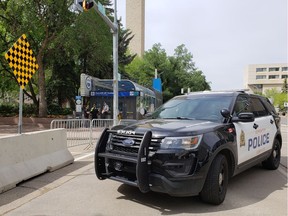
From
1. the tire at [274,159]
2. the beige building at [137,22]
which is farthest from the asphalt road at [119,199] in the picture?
the beige building at [137,22]

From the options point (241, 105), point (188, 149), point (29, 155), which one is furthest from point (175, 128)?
point (29, 155)

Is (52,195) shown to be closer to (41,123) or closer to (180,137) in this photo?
(180,137)

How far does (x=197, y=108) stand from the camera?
5.73 meters

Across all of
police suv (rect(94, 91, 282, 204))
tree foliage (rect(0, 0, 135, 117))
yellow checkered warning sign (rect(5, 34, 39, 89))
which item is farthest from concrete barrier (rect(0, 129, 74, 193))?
tree foliage (rect(0, 0, 135, 117))

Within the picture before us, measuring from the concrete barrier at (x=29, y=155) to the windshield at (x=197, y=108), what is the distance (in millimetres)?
2682

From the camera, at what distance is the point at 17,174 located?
579 centimetres

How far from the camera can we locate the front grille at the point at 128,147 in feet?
14.4

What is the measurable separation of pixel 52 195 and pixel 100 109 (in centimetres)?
1994

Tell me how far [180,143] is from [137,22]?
90.3 m

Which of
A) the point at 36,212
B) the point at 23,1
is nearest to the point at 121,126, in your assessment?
the point at 36,212

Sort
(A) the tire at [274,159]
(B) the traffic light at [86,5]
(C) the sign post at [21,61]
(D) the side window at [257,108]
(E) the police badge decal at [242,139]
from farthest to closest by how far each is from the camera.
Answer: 1. (B) the traffic light at [86,5]
2. (C) the sign post at [21,61]
3. (A) the tire at [274,159]
4. (D) the side window at [257,108]
5. (E) the police badge decal at [242,139]

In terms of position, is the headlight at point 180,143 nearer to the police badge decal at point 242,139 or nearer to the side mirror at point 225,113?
the side mirror at point 225,113

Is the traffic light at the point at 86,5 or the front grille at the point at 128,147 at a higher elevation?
the traffic light at the point at 86,5

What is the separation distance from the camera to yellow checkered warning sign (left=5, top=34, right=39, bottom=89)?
7352 mm
